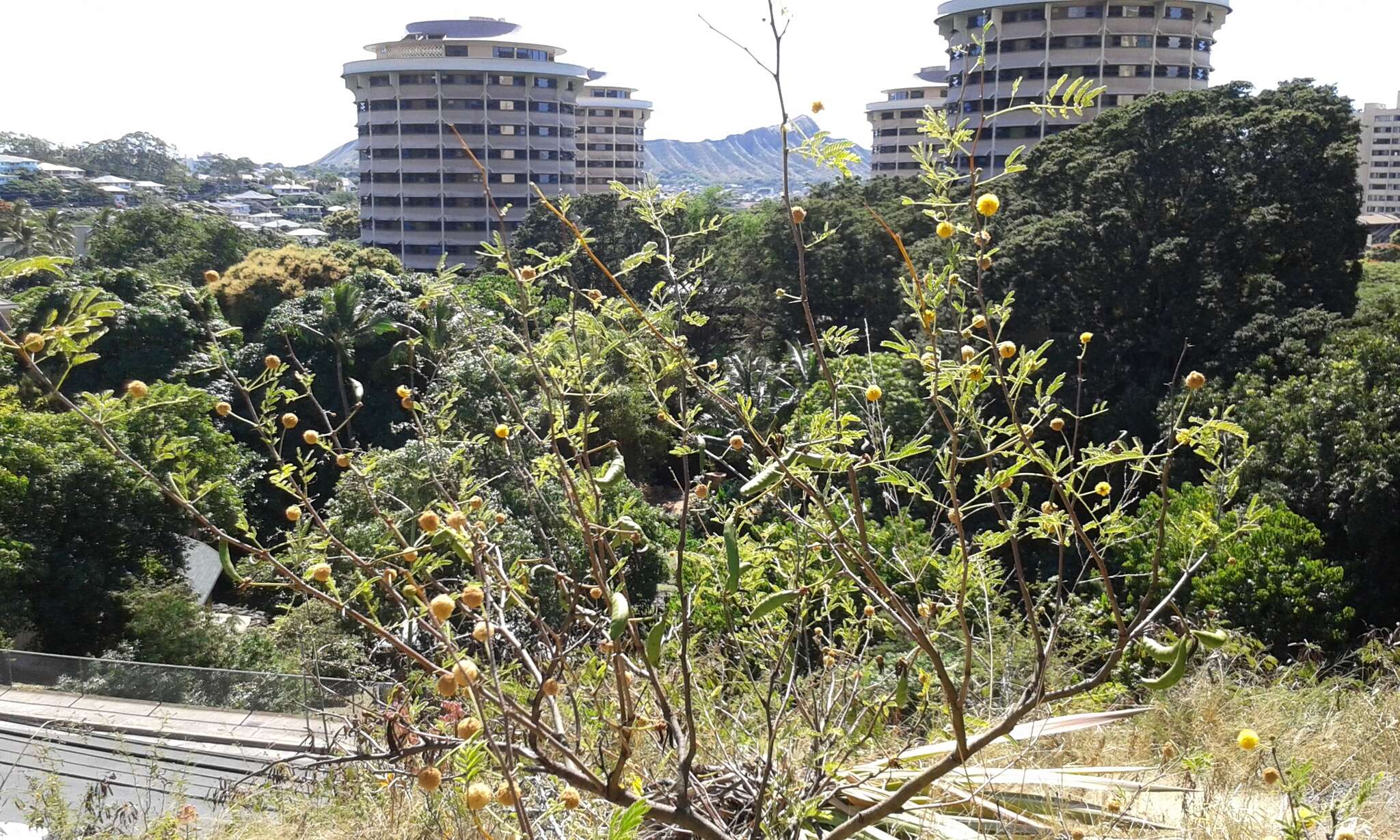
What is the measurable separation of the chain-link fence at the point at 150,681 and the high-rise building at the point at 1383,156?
82447 mm

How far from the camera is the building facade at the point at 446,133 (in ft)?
148

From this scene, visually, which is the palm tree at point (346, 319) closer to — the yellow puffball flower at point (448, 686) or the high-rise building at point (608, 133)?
the yellow puffball flower at point (448, 686)

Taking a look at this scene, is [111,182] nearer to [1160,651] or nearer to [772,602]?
[772,602]

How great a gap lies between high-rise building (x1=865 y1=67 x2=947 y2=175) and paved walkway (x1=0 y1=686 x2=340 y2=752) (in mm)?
45706

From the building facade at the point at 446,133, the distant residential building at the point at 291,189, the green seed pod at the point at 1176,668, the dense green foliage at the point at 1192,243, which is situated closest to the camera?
the green seed pod at the point at 1176,668

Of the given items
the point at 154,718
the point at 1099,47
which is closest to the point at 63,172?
the point at 1099,47

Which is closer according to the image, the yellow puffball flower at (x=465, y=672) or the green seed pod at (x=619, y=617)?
the yellow puffball flower at (x=465, y=672)

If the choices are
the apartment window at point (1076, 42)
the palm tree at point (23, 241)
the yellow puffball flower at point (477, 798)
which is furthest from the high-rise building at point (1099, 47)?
the yellow puffball flower at point (477, 798)

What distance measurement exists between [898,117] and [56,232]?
36478 mm

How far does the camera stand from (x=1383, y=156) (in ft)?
241

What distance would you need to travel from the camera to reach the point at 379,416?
20344 mm

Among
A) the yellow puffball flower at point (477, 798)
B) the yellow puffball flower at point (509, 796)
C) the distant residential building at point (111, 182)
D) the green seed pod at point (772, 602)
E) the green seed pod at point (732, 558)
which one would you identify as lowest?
the yellow puffball flower at point (509, 796)

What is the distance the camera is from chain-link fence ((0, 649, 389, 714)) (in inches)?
271

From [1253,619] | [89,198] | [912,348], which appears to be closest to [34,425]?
[1253,619]
